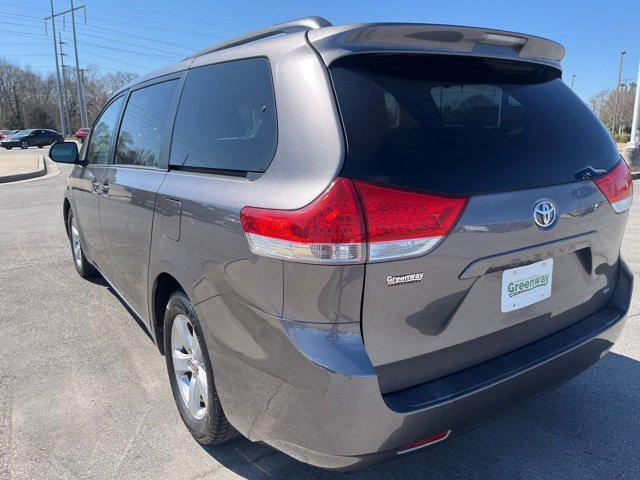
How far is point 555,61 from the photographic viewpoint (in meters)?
2.42

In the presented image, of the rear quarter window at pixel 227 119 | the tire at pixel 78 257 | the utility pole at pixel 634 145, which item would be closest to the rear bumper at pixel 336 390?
the rear quarter window at pixel 227 119

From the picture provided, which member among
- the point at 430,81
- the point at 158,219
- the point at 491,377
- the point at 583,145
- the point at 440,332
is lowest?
the point at 491,377

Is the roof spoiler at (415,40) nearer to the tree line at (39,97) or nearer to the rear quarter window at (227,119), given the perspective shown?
the rear quarter window at (227,119)

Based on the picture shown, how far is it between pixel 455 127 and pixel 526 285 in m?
0.68

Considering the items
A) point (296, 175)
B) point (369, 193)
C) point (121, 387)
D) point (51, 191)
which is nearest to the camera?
point (369, 193)

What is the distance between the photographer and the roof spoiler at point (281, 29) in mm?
2061

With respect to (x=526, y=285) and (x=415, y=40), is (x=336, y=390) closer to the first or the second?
(x=526, y=285)

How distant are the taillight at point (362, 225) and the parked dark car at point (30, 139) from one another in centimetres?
5147

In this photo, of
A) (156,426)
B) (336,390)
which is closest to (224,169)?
(336,390)

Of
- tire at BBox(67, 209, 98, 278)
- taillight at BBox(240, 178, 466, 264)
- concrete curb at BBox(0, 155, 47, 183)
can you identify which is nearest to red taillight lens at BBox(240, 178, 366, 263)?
taillight at BBox(240, 178, 466, 264)

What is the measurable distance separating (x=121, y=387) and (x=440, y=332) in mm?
2205

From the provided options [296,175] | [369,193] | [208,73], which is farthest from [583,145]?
[208,73]

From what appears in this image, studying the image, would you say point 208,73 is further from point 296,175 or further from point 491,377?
point 491,377

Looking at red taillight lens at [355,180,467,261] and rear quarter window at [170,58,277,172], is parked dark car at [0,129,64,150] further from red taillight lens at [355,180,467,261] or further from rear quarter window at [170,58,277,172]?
A: red taillight lens at [355,180,467,261]
